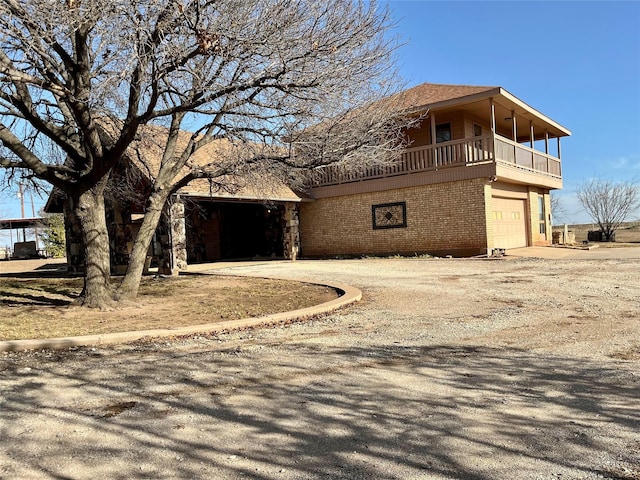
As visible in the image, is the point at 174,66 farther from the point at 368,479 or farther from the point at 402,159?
the point at 402,159

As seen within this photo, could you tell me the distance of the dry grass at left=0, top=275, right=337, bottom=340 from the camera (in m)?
6.97

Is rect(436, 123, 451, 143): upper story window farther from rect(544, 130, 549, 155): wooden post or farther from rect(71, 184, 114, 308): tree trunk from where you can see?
rect(71, 184, 114, 308): tree trunk

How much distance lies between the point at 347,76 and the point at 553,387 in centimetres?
575

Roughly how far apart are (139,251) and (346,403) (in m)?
6.49

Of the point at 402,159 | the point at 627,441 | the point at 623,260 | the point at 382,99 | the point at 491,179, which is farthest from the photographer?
the point at 402,159

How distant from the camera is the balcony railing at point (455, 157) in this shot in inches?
680

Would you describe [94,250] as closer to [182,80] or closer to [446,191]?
[182,80]

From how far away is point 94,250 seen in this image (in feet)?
28.1

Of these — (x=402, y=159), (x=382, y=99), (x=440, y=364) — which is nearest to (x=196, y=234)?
(x=402, y=159)

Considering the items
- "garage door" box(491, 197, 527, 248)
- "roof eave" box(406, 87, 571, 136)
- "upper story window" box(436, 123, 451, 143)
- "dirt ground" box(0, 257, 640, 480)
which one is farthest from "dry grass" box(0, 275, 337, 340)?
"upper story window" box(436, 123, 451, 143)

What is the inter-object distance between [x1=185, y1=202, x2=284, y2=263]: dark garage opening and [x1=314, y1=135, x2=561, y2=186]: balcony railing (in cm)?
377

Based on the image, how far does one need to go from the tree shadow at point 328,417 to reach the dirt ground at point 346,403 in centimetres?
1

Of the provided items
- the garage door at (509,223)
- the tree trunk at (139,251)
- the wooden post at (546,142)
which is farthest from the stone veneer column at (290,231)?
the tree trunk at (139,251)

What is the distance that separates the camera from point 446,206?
17.8 meters
